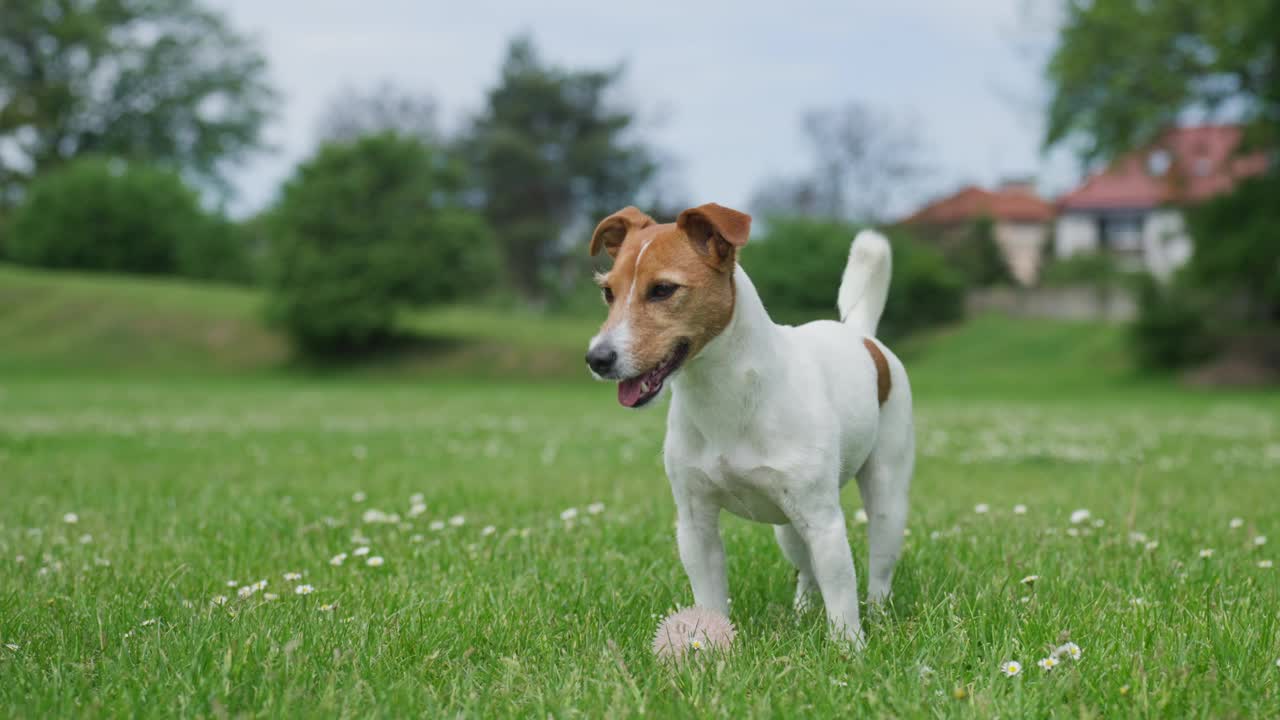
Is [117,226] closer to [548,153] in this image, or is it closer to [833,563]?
[548,153]

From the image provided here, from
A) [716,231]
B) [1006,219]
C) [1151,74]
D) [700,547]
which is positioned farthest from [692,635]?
[1006,219]

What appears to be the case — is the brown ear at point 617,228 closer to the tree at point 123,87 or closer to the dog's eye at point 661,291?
the dog's eye at point 661,291

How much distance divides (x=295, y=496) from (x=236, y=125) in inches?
2712

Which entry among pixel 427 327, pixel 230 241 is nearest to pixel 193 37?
pixel 230 241

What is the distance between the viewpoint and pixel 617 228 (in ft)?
12.8

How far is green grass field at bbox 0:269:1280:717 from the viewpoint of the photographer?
3.00 metres

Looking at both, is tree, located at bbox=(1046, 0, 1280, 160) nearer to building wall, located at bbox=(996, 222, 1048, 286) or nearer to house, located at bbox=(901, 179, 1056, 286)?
house, located at bbox=(901, 179, 1056, 286)

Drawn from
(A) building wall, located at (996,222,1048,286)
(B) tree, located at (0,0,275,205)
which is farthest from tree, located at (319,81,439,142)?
(A) building wall, located at (996,222,1048,286)

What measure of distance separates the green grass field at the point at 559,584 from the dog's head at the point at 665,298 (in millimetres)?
942

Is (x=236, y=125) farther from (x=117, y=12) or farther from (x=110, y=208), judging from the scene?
(x=110, y=208)

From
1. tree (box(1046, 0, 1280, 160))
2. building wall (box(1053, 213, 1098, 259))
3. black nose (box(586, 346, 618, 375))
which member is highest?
tree (box(1046, 0, 1280, 160))

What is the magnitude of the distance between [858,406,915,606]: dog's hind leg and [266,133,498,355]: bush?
33623mm

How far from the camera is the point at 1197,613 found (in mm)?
3803

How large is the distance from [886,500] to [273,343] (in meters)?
38.6
